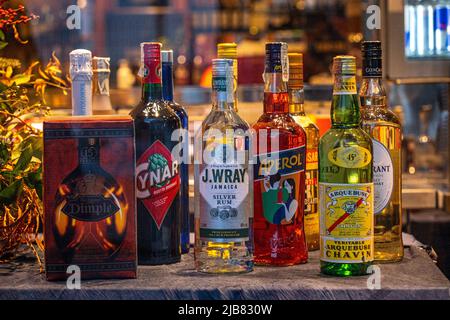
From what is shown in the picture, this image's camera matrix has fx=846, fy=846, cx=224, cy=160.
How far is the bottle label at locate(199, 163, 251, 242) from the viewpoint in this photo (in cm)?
123

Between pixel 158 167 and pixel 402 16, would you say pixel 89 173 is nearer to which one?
pixel 158 167

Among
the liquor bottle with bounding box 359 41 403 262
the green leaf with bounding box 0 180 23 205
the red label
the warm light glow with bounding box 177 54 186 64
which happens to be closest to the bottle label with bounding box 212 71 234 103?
the red label

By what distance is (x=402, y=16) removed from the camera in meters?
2.67

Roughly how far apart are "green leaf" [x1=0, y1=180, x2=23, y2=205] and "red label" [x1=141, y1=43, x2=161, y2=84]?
0.83ft

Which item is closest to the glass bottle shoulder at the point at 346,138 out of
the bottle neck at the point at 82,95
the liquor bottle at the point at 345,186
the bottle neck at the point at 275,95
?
the liquor bottle at the point at 345,186

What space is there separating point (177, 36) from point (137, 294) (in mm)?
6023

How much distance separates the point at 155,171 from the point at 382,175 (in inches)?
14.0

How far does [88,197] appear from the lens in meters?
1.19

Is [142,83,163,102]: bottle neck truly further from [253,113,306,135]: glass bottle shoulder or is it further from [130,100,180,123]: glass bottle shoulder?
[253,113,306,135]: glass bottle shoulder

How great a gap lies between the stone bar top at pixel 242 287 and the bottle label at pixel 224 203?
0.21 ft

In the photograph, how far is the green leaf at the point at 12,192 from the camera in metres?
1.31

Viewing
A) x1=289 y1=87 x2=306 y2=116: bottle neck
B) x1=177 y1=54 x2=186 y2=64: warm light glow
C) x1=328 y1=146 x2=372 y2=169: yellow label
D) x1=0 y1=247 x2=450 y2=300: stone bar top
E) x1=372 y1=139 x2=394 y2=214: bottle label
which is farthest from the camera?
x1=177 y1=54 x2=186 y2=64: warm light glow

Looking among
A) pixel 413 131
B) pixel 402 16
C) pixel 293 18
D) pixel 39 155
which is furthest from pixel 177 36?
pixel 39 155
